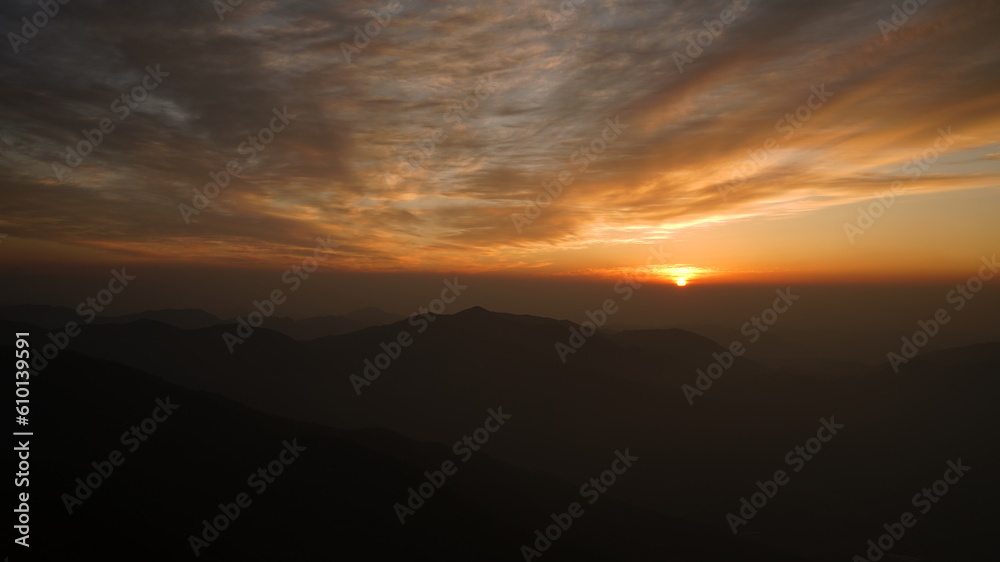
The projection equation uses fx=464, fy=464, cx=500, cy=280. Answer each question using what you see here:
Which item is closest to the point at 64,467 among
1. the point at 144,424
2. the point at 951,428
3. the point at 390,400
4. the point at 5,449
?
the point at 5,449

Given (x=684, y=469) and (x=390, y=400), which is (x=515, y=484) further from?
(x=390, y=400)

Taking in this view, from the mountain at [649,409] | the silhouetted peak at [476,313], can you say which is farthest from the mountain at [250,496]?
the silhouetted peak at [476,313]

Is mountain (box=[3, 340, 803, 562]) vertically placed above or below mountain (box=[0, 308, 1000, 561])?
above

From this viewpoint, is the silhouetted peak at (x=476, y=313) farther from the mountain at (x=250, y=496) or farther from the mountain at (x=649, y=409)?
the mountain at (x=250, y=496)

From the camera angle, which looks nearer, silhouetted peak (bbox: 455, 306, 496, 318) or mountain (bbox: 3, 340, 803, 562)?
mountain (bbox: 3, 340, 803, 562)

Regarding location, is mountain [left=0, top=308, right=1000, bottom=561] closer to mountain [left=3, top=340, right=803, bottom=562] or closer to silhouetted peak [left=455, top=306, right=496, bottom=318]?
silhouetted peak [left=455, top=306, right=496, bottom=318]

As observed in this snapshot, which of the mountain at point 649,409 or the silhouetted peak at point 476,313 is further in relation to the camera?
the silhouetted peak at point 476,313

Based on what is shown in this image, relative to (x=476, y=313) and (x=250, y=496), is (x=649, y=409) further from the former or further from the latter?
(x=250, y=496)

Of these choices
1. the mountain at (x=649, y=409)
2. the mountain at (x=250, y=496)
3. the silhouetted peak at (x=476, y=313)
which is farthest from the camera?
the silhouetted peak at (x=476, y=313)

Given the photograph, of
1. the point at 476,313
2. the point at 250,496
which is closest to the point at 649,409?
the point at 476,313

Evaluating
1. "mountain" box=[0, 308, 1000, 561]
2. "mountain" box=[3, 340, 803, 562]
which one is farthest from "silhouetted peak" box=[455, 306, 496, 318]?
"mountain" box=[3, 340, 803, 562]

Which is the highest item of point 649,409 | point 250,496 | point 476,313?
point 250,496
